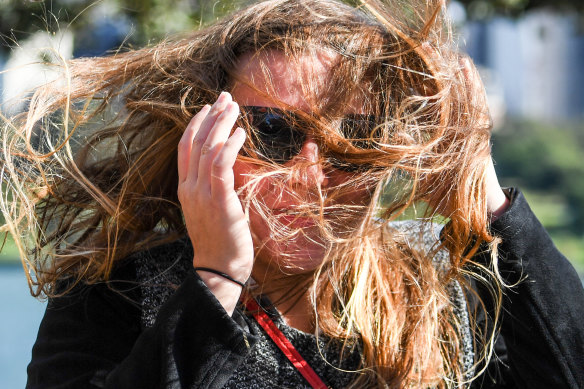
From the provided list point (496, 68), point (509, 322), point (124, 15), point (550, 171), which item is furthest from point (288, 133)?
point (496, 68)

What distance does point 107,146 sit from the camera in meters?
1.87

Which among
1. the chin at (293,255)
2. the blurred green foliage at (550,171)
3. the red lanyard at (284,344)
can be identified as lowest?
the blurred green foliage at (550,171)

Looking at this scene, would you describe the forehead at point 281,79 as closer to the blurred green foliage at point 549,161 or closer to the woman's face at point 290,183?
the woman's face at point 290,183

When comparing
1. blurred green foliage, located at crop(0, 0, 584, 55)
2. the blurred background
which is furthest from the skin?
blurred green foliage, located at crop(0, 0, 584, 55)

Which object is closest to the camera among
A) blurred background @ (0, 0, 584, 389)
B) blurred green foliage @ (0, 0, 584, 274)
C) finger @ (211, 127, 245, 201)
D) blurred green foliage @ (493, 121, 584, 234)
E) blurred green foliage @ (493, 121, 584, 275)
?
finger @ (211, 127, 245, 201)

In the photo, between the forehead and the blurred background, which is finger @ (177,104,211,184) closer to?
the forehead

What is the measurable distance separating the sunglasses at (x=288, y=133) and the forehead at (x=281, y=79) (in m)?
0.03

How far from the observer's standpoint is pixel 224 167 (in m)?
1.38

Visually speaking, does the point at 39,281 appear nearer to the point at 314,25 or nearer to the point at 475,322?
the point at 314,25

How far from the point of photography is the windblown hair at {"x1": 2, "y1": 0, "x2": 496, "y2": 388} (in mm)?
1619

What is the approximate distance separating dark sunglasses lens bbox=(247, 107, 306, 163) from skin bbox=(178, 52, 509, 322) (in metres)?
0.02

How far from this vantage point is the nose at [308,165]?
1583 mm

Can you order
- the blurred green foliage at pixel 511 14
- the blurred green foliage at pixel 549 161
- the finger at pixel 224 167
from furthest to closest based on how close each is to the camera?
the blurred green foliage at pixel 549 161
the blurred green foliage at pixel 511 14
the finger at pixel 224 167

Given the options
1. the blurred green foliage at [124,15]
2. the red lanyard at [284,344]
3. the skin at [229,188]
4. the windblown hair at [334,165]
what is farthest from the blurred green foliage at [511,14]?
the red lanyard at [284,344]
